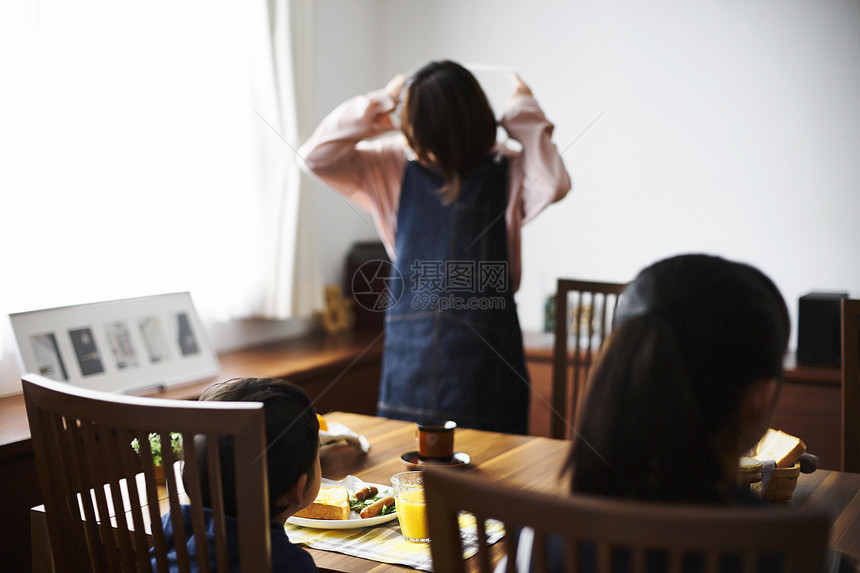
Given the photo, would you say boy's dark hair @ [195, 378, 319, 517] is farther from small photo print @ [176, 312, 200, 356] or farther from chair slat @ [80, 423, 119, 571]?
small photo print @ [176, 312, 200, 356]

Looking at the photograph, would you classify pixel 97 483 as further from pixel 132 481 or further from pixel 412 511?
pixel 412 511

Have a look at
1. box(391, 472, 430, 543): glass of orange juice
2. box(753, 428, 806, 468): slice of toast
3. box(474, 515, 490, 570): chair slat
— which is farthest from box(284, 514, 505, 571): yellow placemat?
box(753, 428, 806, 468): slice of toast

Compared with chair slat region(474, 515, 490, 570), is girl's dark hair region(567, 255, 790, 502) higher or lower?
higher

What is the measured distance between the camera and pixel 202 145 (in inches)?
102

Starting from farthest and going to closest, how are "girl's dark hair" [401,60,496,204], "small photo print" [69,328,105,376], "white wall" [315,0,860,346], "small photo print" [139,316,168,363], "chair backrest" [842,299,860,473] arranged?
"white wall" [315,0,860,346] < "small photo print" [139,316,168,363] < "small photo print" [69,328,105,376] < "girl's dark hair" [401,60,496,204] < "chair backrest" [842,299,860,473]

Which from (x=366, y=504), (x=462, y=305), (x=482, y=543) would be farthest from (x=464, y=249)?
(x=482, y=543)

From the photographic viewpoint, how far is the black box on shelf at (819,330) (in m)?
2.40

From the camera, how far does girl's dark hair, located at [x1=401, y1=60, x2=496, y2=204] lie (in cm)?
186

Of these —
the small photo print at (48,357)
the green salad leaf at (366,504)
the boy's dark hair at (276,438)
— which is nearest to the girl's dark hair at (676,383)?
the boy's dark hair at (276,438)

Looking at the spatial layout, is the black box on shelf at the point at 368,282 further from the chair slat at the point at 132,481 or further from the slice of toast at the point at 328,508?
the chair slat at the point at 132,481

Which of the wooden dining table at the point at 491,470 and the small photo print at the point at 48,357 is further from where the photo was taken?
the small photo print at the point at 48,357

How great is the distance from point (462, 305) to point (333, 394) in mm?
893

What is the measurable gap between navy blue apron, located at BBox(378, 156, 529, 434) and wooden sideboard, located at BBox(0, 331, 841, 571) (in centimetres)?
51

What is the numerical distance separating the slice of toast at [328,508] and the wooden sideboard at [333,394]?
0.77 m
